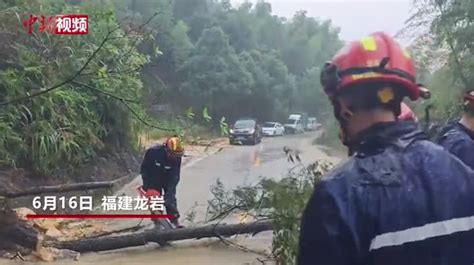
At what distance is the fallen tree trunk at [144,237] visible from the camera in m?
5.89

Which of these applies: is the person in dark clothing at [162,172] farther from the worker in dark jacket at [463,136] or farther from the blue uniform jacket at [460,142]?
the blue uniform jacket at [460,142]

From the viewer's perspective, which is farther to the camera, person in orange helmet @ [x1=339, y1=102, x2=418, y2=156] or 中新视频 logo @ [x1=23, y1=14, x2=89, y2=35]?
中新视频 logo @ [x1=23, y1=14, x2=89, y2=35]

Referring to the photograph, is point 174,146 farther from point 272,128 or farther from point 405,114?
point 405,114

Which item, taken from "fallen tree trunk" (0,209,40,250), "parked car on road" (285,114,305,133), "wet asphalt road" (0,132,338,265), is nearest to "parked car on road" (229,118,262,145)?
"wet asphalt road" (0,132,338,265)

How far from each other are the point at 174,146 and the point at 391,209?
5.25 meters

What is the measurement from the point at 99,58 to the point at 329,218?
208 inches

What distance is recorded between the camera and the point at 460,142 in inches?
102

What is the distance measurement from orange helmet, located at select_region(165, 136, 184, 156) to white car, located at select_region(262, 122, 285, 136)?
3480mm

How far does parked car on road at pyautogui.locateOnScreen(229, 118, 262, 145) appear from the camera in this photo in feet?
30.3

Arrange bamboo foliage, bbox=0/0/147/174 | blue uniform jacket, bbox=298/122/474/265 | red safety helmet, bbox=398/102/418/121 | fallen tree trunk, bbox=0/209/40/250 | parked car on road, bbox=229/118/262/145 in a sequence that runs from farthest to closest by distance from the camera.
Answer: parked car on road, bbox=229/118/262/145
bamboo foliage, bbox=0/0/147/174
fallen tree trunk, bbox=0/209/40/250
red safety helmet, bbox=398/102/418/121
blue uniform jacket, bbox=298/122/474/265

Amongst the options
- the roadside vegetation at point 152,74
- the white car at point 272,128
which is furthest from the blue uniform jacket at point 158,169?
the white car at point 272,128

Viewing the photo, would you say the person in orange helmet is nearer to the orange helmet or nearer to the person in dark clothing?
the orange helmet

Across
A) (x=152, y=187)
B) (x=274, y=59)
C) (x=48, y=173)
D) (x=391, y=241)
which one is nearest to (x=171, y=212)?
(x=152, y=187)

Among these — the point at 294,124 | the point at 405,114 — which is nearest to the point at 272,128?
the point at 294,124
